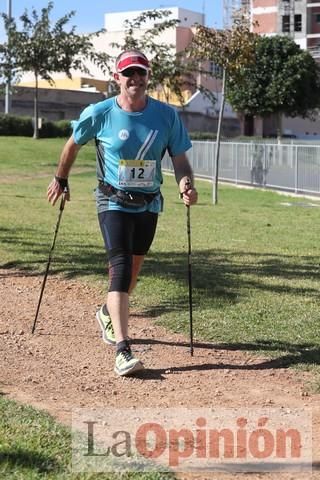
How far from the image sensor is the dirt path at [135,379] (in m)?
4.41

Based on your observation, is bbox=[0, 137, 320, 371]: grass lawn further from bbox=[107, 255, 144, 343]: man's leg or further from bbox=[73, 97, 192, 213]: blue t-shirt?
bbox=[73, 97, 192, 213]: blue t-shirt

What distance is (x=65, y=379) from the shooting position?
481 centimetres

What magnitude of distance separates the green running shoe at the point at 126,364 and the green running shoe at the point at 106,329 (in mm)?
513

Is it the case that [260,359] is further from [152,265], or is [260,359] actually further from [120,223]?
Answer: [152,265]

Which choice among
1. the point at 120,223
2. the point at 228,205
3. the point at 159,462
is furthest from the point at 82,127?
the point at 228,205

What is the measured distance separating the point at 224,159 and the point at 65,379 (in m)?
23.6

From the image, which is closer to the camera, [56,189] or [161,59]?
[56,189]

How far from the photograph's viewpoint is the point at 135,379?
4.84 m

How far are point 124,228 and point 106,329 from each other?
85 cm

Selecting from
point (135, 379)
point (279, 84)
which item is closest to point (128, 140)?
point (135, 379)

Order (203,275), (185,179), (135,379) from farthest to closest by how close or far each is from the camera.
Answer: (203,275) < (185,179) < (135,379)

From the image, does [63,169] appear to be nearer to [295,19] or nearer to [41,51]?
[41,51]

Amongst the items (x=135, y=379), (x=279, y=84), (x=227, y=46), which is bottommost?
(x=135, y=379)

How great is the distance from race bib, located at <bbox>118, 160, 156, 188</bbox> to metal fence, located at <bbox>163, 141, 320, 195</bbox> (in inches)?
655
